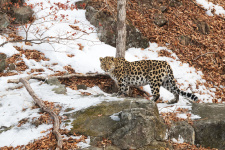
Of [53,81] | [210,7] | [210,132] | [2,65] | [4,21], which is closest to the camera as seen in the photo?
[210,132]

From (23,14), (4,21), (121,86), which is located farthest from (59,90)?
(23,14)

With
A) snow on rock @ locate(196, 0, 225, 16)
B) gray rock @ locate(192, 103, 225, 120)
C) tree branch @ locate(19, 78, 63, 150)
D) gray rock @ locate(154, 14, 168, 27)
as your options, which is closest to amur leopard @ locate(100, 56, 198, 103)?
gray rock @ locate(192, 103, 225, 120)

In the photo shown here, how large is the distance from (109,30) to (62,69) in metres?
3.67

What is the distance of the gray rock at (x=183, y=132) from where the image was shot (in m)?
5.32

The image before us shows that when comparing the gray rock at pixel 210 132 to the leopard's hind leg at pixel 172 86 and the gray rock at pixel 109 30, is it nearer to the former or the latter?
the leopard's hind leg at pixel 172 86

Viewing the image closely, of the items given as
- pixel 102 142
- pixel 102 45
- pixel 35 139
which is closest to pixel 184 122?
pixel 102 142

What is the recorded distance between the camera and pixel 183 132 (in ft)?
17.7

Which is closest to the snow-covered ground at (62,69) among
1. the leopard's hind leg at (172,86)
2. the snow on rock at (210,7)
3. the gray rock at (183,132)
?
the snow on rock at (210,7)

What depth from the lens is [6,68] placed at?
870cm

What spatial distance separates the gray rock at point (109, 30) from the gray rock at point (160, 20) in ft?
5.21

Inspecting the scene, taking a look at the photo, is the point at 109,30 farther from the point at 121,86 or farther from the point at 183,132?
the point at 183,132

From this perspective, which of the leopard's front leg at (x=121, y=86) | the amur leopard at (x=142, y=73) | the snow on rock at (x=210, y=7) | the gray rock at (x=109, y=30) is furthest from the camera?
the snow on rock at (x=210, y=7)

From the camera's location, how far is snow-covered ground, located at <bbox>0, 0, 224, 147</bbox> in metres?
5.32

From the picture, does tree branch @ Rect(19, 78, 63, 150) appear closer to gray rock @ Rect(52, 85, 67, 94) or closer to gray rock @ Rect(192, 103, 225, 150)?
gray rock @ Rect(52, 85, 67, 94)
